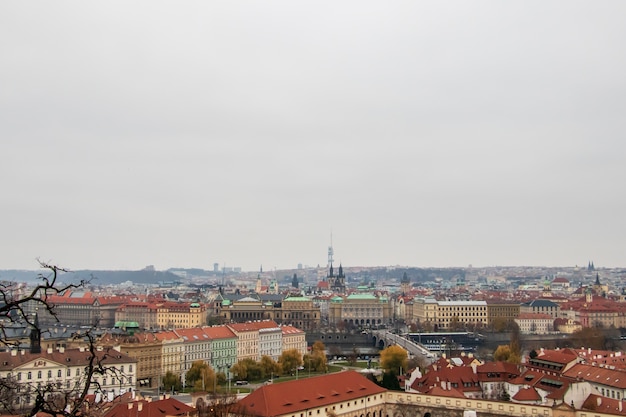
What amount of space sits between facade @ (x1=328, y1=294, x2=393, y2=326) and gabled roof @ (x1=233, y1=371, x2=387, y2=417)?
109m

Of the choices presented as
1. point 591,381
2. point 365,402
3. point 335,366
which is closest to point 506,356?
point 335,366

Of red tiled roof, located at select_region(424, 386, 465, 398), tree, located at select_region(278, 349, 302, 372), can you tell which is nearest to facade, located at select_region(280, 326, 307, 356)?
tree, located at select_region(278, 349, 302, 372)

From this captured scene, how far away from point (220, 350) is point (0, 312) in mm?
78968

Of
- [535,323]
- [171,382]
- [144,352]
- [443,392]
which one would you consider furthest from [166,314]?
[443,392]

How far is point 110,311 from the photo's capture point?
5886 inches

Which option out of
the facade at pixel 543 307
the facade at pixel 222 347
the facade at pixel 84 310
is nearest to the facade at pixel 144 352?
the facade at pixel 222 347

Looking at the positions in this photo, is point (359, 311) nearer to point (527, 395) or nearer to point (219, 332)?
point (219, 332)

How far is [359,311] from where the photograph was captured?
159500mm

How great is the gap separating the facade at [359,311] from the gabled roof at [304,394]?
10922cm

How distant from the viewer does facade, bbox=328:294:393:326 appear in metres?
159

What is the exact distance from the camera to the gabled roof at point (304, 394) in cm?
Answer: 4125

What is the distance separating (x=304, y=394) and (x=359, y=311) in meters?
116

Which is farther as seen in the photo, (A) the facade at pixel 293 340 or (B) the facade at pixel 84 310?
(B) the facade at pixel 84 310

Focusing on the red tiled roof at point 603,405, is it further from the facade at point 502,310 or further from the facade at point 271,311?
the facade at point 502,310
